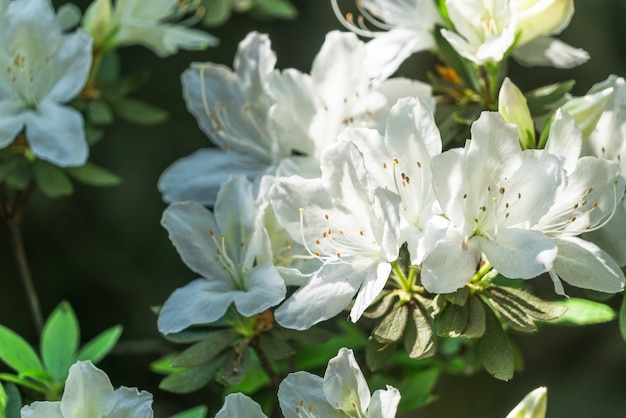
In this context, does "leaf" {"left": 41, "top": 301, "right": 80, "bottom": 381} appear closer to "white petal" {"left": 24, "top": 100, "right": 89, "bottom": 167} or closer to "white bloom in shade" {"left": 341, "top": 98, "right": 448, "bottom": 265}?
"white petal" {"left": 24, "top": 100, "right": 89, "bottom": 167}

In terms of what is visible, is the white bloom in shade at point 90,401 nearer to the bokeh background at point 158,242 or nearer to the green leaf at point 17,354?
the green leaf at point 17,354

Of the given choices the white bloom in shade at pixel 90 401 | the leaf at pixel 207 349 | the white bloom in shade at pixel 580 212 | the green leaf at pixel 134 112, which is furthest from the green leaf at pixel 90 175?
the white bloom in shade at pixel 580 212

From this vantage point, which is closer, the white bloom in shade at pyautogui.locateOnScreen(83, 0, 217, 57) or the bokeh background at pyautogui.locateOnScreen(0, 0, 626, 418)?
the white bloom in shade at pyautogui.locateOnScreen(83, 0, 217, 57)

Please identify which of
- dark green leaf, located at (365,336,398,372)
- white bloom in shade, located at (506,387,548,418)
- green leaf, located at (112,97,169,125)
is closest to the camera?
white bloom in shade, located at (506,387,548,418)

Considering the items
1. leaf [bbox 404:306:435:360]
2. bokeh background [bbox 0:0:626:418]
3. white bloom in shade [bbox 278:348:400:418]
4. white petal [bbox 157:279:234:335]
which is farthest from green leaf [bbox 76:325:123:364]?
bokeh background [bbox 0:0:626:418]

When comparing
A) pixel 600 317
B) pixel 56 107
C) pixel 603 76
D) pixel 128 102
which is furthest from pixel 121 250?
pixel 600 317

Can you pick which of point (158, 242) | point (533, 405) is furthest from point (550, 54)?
point (158, 242)
